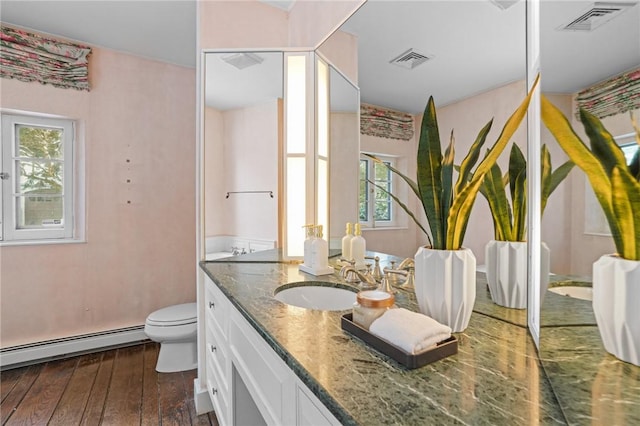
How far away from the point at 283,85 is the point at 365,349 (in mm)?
1594

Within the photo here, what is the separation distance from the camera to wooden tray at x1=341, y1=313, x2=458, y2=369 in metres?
0.63

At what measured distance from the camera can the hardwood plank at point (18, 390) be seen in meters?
1.76

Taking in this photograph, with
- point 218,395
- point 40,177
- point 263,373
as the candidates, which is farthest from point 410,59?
point 40,177

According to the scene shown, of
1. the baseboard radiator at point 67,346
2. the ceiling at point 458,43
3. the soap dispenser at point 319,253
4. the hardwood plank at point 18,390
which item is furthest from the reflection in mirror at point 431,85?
the baseboard radiator at point 67,346

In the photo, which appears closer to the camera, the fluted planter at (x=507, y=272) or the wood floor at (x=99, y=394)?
the fluted planter at (x=507, y=272)

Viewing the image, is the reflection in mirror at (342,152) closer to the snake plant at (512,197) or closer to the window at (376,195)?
the window at (376,195)

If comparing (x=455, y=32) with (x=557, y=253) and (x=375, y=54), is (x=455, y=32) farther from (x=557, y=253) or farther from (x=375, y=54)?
(x=557, y=253)

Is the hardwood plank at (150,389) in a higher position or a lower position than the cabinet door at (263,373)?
lower

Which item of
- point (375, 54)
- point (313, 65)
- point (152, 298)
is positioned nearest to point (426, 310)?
point (375, 54)

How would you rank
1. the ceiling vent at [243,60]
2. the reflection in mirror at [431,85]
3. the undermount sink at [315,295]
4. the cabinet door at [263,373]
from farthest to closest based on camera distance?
the ceiling vent at [243,60] → the undermount sink at [315,295] → the reflection in mirror at [431,85] → the cabinet door at [263,373]

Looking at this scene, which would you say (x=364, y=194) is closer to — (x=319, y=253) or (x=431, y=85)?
(x=319, y=253)

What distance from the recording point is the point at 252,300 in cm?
108

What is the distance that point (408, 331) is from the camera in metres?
0.66

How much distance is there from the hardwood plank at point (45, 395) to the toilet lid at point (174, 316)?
0.64 meters
